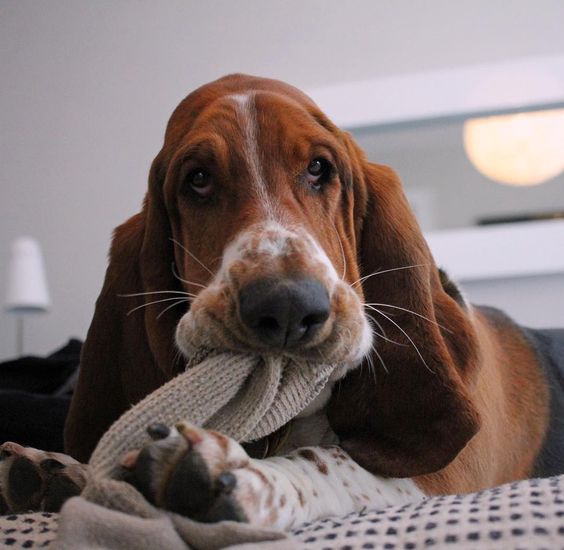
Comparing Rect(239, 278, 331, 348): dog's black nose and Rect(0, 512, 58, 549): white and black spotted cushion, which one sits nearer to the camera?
Rect(0, 512, 58, 549): white and black spotted cushion

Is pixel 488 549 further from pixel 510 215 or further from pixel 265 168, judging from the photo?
pixel 510 215

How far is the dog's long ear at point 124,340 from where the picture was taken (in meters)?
1.71

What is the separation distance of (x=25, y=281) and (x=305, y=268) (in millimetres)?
3569

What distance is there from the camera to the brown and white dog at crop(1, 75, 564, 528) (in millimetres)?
1195

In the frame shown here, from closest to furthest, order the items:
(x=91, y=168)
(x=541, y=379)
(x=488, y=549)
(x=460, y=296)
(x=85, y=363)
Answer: (x=488, y=549), (x=85, y=363), (x=460, y=296), (x=541, y=379), (x=91, y=168)

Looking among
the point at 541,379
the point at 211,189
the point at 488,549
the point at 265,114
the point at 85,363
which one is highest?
the point at 265,114

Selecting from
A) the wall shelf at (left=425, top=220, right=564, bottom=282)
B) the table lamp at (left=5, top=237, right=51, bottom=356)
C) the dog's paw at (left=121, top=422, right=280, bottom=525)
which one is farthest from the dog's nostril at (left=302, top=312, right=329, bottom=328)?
the table lamp at (left=5, top=237, right=51, bottom=356)

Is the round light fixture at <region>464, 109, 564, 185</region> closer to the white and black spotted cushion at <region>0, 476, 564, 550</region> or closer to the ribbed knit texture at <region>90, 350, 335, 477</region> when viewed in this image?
the ribbed knit texture at <region>90, 350, 335, 477</region>

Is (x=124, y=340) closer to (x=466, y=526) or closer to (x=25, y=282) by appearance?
(x=466, y=526)

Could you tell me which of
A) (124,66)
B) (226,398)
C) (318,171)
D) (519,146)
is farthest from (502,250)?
(226,398)

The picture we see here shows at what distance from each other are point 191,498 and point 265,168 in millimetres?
804

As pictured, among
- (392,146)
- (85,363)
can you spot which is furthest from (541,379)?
(392,146)

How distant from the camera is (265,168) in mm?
1555

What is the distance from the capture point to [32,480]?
139cm
